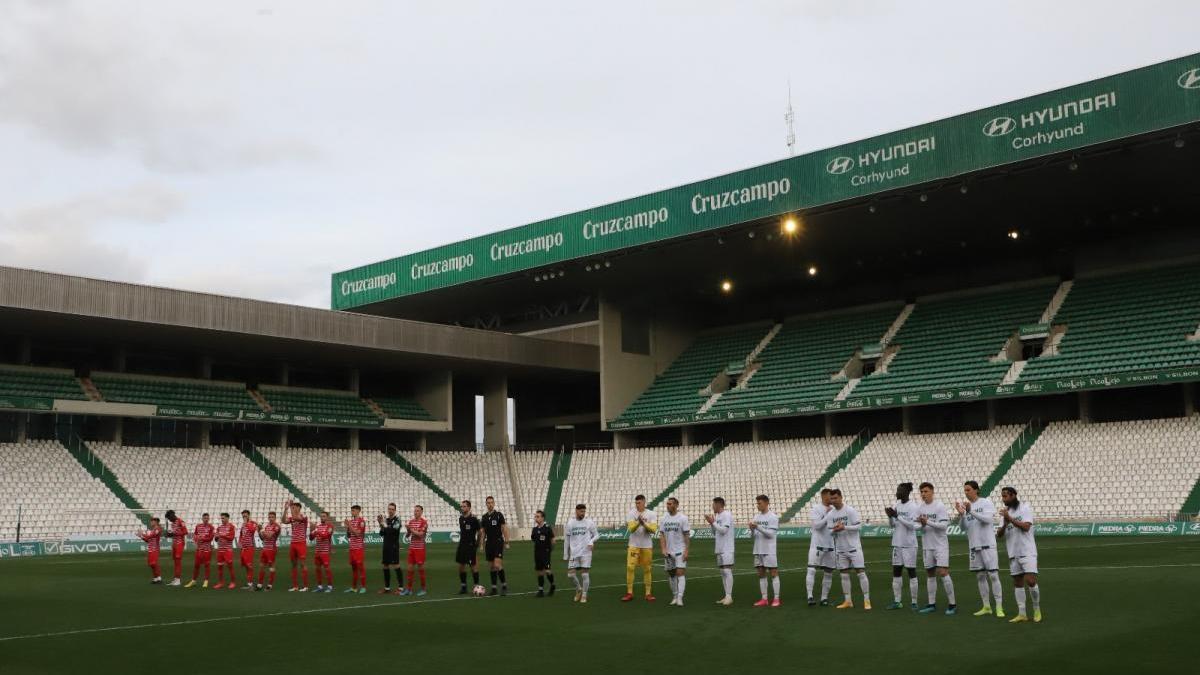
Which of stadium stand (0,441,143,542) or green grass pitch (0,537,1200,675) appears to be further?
stadium stand (0,441,143,542)

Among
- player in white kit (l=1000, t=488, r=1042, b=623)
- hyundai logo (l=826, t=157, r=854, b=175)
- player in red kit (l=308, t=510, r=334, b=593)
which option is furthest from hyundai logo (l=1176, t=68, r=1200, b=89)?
player in red kit (l=308, t=510, r=334, b=593)

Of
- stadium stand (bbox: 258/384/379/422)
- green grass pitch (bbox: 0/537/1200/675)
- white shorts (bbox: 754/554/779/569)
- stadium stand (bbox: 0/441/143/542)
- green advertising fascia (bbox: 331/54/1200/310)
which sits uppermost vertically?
green advertising fascia (bbox: 331/54/1200/310)

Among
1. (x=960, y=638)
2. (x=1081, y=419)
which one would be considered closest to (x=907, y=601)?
(x=960, y=638)

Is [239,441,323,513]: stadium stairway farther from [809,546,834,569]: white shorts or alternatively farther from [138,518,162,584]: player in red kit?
[809,546,834,569]: white shorts

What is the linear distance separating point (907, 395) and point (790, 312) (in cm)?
1363

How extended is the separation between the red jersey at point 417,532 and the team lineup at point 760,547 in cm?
2

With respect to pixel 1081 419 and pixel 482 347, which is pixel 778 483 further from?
pixel 482 347

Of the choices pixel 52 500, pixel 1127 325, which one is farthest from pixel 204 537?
pixel 1127 325

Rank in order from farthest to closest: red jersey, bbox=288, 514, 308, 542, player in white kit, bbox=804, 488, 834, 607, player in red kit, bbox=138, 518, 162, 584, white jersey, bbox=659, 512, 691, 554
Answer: player in red kit, bbox=138, 518, 162, 584
red jersey, bbox=288, 514, 308, 542
white jersey, bbox=659, 512, 691, 554
player in white kit, bbox=804, 488, 834, 607

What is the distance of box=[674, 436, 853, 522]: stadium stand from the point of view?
50.7m

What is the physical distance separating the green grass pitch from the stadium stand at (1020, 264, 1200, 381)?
71.1ft

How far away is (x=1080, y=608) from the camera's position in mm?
16969

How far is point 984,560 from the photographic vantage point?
16.8 meters

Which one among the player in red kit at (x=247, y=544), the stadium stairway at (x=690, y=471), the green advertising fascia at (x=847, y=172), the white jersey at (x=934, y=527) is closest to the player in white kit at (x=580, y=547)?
the white jersey at (x=934, y=527)
